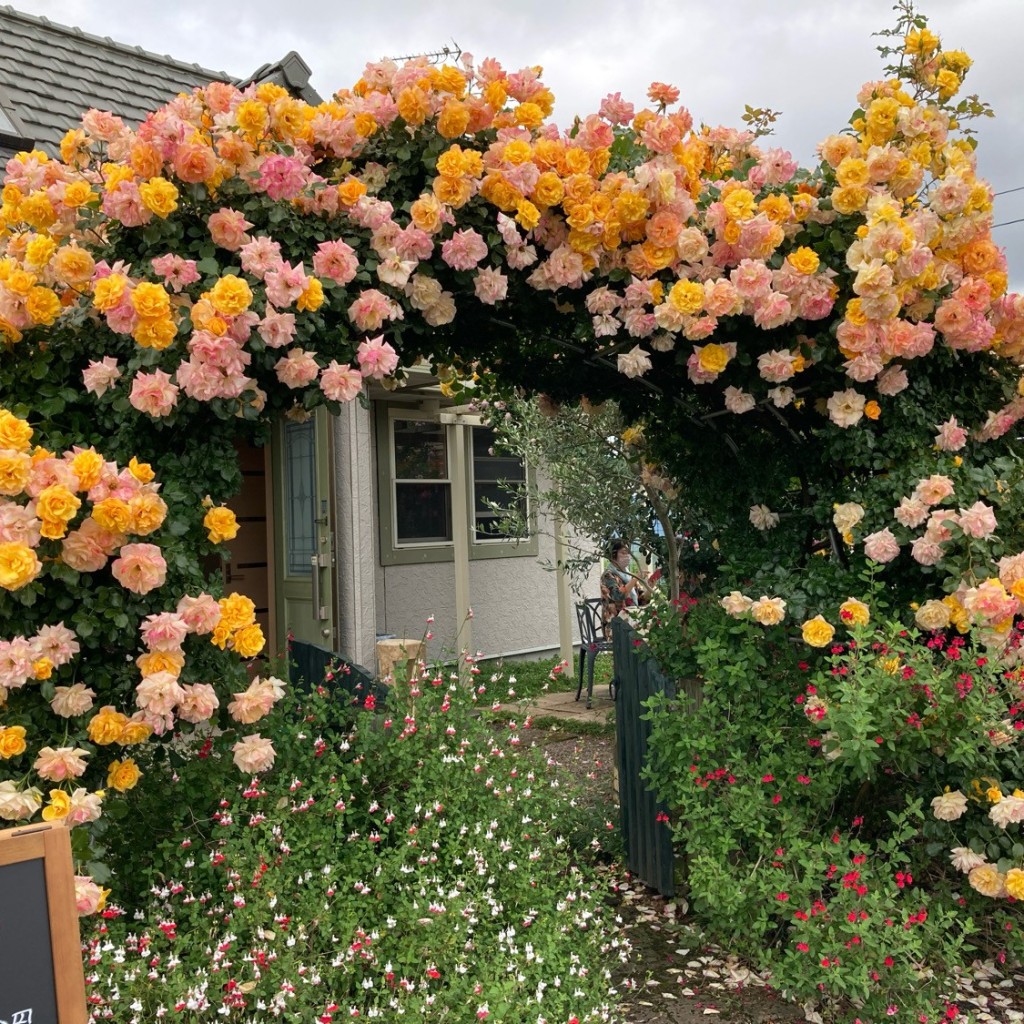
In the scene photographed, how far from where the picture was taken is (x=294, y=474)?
7113 millimetres

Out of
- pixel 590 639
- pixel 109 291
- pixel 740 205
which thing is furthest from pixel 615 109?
pixel 590 639

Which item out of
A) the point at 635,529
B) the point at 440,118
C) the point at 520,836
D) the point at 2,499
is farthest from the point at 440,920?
the point at 635,529

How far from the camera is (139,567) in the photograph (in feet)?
8.71

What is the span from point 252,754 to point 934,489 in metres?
2.23

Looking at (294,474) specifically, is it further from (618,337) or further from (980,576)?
(980,576)

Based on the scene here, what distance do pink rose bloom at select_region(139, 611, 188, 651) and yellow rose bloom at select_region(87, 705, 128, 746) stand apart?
205 mm

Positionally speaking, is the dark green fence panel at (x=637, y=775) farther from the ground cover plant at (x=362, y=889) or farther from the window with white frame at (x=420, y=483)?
the window with white frame at (x=420, y=483)

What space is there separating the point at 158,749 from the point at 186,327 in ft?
4.12

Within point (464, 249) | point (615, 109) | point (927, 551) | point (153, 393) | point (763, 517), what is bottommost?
point (927, 551)

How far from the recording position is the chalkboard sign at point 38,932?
1797 millimetres

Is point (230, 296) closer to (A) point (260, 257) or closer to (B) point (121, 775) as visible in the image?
(A) point (260, 257)

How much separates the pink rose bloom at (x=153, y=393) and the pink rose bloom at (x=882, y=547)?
2175 millimetres

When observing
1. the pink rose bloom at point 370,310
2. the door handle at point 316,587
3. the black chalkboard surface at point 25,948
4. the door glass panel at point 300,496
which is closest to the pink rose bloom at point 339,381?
the pink rose bloom at point 370,310

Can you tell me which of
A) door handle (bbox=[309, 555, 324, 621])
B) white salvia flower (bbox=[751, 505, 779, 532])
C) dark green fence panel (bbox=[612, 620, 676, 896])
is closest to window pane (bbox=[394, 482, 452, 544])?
door handle (bbox=[309, 555, 324, 621])
